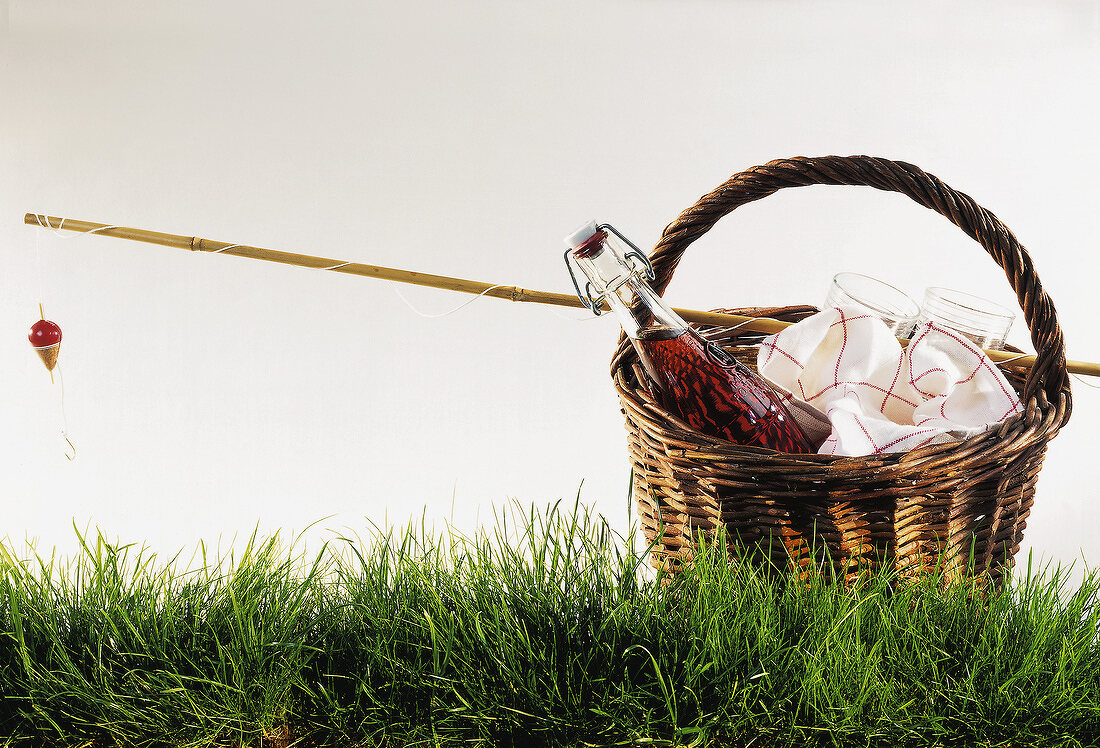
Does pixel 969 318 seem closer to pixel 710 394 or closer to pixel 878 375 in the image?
pixel 878 375

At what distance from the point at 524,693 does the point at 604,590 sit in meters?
0.11

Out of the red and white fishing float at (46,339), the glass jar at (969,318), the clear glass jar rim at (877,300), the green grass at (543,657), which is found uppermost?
the clear glass jar rim at (877,300)

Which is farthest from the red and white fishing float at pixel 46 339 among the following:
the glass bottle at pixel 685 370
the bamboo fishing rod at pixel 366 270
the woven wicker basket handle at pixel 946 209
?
the woven wicker basket handle at pixel 946 209

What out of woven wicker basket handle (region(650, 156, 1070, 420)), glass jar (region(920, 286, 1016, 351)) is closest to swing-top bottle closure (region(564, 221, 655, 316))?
woven wicker basket handle (region(650, 156, 1070, 420))

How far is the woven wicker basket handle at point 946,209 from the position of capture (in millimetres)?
808

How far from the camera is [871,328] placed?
0.95 m

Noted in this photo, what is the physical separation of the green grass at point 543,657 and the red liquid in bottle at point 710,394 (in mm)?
151

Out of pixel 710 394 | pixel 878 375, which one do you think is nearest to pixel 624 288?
pixel 710 394

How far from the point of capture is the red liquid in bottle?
87cm

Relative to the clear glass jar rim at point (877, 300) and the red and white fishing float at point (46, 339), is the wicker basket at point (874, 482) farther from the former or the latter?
the red and white fishing float at point (46, 339)

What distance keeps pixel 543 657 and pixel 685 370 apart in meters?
0.32

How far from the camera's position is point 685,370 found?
0.88 meters

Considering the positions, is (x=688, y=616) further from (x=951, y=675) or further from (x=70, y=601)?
(x=70, y=601)

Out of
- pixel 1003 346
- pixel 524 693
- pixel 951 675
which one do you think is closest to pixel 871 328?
pixel 1003 346
